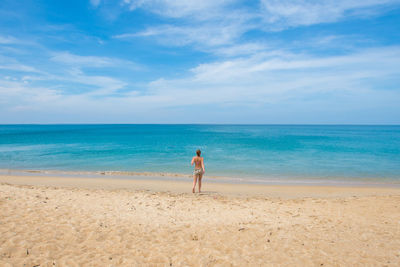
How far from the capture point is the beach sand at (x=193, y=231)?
506 centimetres

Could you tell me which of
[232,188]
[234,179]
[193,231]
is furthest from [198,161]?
[234,179]

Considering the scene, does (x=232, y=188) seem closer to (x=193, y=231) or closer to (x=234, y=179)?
(x=234, y=179)

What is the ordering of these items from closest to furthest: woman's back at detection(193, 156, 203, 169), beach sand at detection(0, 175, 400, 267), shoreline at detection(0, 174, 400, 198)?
beach sand at detection(0, 175, 400, 267) < woman's back at detection(193, 156, 203, 169) < shoreline at detection(0, 174, 400, 198)

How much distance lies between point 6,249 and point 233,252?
4.93 metres

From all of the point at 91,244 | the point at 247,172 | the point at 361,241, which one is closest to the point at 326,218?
the point at 361,241

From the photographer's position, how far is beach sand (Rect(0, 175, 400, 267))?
5.06m

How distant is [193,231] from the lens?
6570mm

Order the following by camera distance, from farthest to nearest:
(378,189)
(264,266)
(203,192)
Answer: (378,189) < (203,192) < (264,266)

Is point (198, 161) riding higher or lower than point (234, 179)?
higher

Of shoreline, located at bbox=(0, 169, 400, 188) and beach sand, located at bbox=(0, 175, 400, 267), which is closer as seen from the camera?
beach sand, located at bbox=(0, 175, 400, 267)

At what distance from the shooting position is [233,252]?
213 inches

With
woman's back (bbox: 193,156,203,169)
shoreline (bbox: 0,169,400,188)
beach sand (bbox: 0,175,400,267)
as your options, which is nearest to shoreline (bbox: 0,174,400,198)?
shoreline (bbox: 0,169,400,188)

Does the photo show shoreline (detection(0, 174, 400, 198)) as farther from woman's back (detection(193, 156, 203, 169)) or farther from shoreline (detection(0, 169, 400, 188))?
woman's back (detection(193, 156, 203, 169))

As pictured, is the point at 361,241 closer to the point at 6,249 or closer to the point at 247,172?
the point at 6,249
